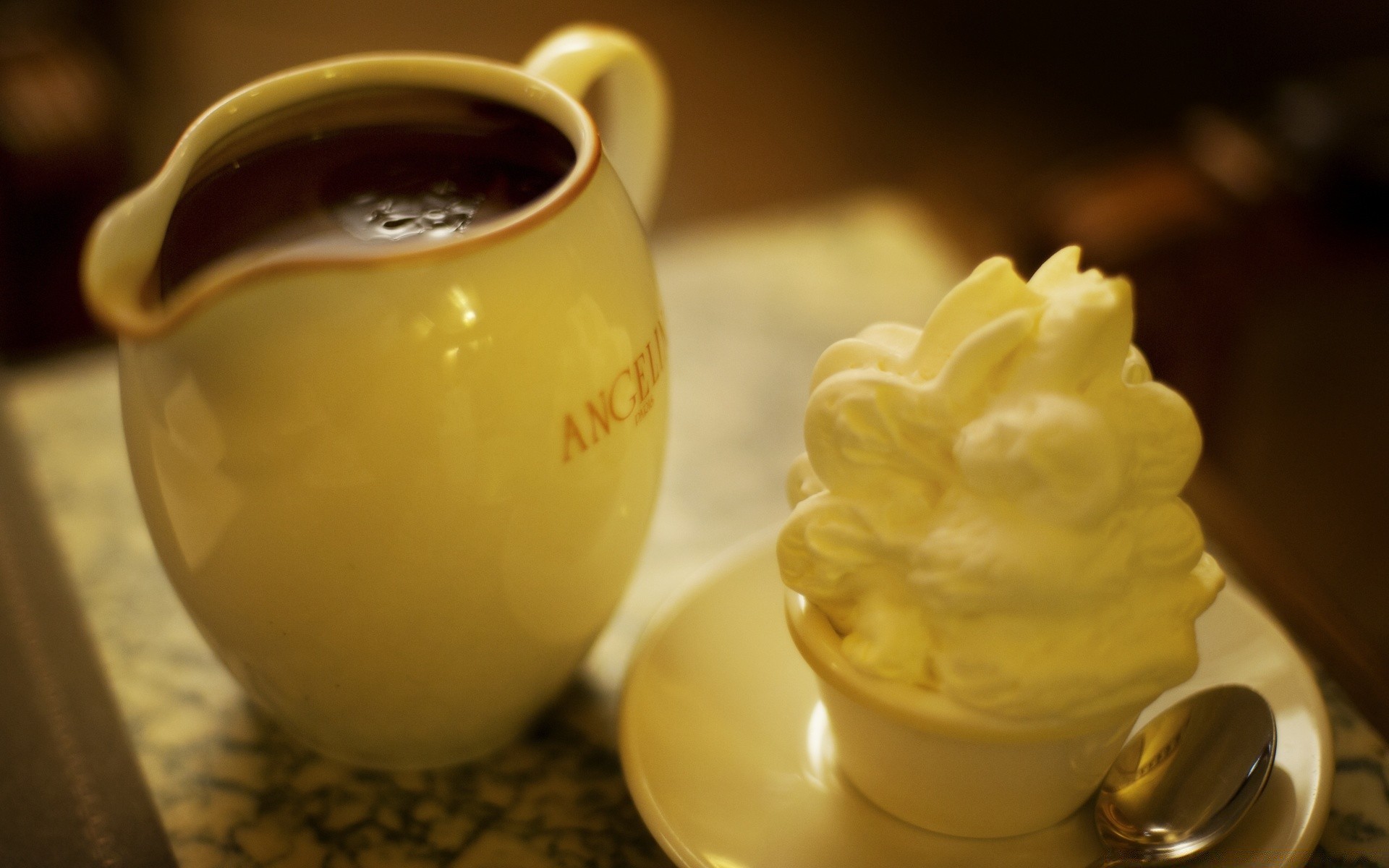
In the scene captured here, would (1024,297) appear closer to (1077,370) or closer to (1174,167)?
(1077,370)

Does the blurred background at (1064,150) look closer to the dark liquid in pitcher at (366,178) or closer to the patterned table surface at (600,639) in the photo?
the patterned table surface at (600,639)

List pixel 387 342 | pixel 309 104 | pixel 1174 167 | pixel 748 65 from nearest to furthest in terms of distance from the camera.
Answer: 1. pixel 387 342
2. pixel 309 104
3. pixel 1174 167
4. pixel 748 65

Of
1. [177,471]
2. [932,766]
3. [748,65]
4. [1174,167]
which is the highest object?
[177,471]

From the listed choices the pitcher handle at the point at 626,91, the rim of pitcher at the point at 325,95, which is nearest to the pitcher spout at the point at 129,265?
the rim of pitcher at the point at 325,95

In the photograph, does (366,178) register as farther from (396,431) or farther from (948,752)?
(948,752)

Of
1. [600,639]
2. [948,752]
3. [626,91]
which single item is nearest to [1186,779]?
[948,752]

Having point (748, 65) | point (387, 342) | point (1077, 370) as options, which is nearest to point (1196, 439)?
point (1077, 370)
